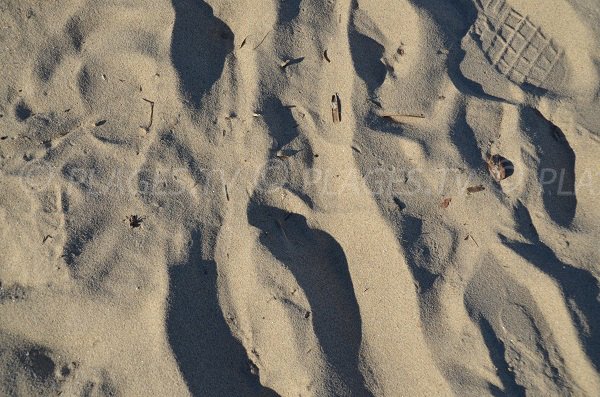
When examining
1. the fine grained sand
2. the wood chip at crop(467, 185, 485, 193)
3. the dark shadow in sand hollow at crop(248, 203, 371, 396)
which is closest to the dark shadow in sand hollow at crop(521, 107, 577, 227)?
the fine grained sand

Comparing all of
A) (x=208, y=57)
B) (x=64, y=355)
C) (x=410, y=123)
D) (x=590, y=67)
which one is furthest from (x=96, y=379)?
(x=590, y=67)

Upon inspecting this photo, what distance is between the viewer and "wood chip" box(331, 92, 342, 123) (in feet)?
7.18

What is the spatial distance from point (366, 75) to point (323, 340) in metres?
1.19

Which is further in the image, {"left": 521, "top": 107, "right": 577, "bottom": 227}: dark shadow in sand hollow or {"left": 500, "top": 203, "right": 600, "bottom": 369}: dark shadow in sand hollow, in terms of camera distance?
{"left": 521, "top": 107, "right": 577, "bottom": 227}: dark shadow in sand hollow

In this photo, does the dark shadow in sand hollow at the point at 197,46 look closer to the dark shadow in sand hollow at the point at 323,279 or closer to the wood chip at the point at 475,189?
the dark shadow in sand hollow at the point at 323,279

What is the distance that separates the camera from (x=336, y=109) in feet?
7.19

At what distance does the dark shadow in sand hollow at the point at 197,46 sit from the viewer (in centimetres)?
221

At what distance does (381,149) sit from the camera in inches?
85.0

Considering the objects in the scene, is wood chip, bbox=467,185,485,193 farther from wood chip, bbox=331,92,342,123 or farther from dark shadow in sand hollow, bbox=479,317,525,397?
wood chip, bbox=331,92,342,123

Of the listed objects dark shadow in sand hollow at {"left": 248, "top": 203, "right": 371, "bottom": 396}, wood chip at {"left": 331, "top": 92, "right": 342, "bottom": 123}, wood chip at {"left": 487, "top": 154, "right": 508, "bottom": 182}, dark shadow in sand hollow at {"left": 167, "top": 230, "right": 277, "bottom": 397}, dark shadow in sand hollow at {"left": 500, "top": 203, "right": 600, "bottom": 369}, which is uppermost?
wood chip at {"left": 487, "top": 154, "right": 508, "bottom": 182}

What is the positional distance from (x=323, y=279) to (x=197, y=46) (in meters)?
1.21

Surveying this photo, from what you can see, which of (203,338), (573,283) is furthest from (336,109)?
(573,283)

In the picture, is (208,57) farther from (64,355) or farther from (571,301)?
(571,301)

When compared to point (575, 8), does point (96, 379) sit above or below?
below
